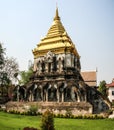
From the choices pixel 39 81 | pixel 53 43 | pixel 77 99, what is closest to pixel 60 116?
pixel 77 99

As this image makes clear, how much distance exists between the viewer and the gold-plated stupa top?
146 feet

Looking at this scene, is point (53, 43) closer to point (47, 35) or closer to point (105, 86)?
point (47, 35)

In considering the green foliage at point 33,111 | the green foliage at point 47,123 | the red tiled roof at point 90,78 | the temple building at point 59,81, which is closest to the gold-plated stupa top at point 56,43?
the temple building at point 59,81

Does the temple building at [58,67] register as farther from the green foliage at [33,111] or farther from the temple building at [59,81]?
the green foliage at [33,111]

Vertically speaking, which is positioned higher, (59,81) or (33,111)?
(59,81)

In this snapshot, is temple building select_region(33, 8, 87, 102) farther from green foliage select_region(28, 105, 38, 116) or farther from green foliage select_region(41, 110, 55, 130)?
green foliage select_region(41, 110, 55, 130)

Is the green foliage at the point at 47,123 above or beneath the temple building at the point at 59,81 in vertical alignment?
beneath

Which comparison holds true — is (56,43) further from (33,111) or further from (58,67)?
(33,111)

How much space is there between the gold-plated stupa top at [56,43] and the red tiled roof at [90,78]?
851 cm

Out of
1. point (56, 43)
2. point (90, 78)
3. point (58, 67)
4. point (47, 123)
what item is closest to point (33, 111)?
point (58, 67)

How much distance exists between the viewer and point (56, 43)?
152 ft

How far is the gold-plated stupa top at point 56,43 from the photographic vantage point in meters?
44.5

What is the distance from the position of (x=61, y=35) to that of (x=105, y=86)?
64.6 feet

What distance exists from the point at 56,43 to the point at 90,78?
40.9ft
